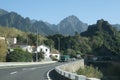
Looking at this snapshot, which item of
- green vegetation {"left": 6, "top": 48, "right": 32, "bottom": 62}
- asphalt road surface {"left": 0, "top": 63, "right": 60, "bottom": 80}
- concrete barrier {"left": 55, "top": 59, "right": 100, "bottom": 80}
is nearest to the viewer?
concrete barrier {"left": 55, "top": 59, "right": 100, "bottom": 80}

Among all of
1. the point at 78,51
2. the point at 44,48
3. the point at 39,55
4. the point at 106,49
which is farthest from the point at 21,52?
the point at 78,51

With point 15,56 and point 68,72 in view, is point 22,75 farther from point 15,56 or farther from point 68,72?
point 15,56

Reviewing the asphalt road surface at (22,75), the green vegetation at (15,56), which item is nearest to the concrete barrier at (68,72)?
the asphalt road surface at (22,75)

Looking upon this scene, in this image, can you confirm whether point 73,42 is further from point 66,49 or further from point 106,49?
point 106,49

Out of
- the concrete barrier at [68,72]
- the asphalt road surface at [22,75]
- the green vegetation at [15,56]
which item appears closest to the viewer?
the concrete barrier at [68,72]

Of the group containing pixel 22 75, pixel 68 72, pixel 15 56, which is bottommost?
pixel 22 75

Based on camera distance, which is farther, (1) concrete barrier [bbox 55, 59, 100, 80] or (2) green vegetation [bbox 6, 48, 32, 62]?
(2) green vegetation [bbox 6, 48, 32, 62]

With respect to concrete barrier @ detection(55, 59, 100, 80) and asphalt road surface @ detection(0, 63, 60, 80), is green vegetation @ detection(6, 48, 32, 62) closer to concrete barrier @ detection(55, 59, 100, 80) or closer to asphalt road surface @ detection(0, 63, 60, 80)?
concrete barrier @ detection(55, 59, 100, 80)

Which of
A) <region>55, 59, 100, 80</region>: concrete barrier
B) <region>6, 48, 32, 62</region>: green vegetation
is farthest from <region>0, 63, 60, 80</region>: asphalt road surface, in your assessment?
<region>6, 48, 32, 62</region>: green vegetation

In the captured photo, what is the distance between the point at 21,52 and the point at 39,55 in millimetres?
23187

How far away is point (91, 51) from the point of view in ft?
597

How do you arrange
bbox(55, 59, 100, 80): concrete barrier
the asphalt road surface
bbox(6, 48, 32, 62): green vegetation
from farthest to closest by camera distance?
bbox(6, 48, 32, 62): green vegetation → the asphalt road surface → bbox(55, 59, 100, 80): concrete barrier

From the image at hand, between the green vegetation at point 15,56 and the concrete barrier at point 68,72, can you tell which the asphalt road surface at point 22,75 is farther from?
the green vegetation at point 15,56

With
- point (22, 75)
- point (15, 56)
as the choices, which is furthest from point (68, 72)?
point (15, 56)
